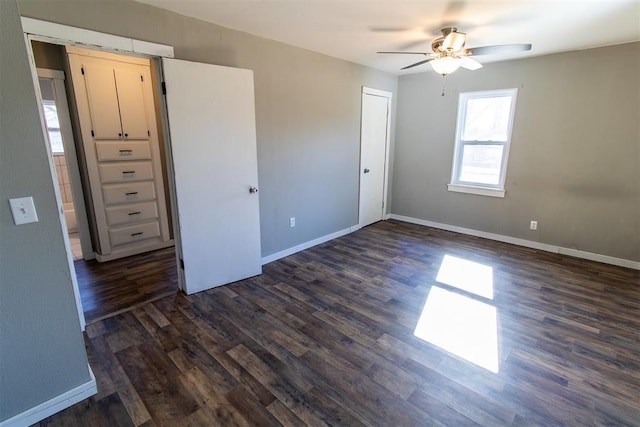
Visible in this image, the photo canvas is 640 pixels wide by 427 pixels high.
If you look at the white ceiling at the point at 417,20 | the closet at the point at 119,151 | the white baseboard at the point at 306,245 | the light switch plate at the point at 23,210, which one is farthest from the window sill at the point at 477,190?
the light switch plate at the point at 23,210

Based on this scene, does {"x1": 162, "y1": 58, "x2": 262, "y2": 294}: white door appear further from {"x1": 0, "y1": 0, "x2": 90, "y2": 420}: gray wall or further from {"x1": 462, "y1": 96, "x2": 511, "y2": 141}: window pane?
{"x1": 462, "y1": 96, "x2": 511, "y2": 141}: window pane

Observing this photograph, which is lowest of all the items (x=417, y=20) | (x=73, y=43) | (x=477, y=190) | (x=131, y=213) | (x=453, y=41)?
(x=131, y=213)

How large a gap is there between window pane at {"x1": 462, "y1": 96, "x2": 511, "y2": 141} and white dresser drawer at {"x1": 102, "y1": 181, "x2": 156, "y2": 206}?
4.37 metres

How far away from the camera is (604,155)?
3438mm

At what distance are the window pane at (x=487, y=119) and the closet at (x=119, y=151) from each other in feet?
13.8

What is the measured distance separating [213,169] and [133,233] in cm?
180

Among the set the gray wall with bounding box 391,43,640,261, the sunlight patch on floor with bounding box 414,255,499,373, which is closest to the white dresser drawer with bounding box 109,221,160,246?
the sunlight patch on floor with bounding box 414,255,499,373

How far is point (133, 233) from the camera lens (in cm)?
372

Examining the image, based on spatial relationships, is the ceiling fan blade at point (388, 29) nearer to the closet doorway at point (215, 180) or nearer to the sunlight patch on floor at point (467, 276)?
the closet doorway at point (215, 180)

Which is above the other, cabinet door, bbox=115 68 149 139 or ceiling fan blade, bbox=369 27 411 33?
ceiling fan blade, bbox=369 27 411 33

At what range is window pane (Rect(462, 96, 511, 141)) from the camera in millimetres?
4043

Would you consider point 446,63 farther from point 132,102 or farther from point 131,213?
point 131,213

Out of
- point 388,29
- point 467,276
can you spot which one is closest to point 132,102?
point 388,29

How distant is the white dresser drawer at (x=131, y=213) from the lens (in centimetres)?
354
